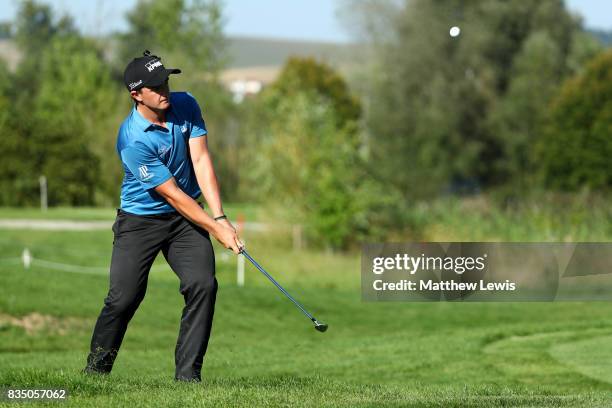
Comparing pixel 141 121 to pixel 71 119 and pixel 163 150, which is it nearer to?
pixel 163 150

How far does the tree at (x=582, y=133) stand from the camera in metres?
55.9

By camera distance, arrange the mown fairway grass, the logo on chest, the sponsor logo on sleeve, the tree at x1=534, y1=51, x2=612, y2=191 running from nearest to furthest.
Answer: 1. the mown fairway grass
2. the sponsor logo on sleeve
3. the logo on chest
4. the tree at x1=534, y1=51, x2=612, y2=191

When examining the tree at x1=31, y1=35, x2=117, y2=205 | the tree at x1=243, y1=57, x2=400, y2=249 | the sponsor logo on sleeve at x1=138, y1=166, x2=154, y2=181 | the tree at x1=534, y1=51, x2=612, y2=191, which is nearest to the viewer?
the sponsor logo on sleeve at x1=138, y1=166, x2=154, y2=181

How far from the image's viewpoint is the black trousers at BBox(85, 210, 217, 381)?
7.68m

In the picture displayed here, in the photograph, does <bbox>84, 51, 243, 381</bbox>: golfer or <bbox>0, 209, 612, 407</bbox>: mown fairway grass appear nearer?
<bbox>0, 209, 612, 407</bbox>: mown fairway grass

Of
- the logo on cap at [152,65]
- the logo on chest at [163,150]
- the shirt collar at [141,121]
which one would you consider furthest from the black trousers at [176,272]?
the logo on cap at [152,65]

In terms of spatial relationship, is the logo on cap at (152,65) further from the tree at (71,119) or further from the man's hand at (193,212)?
the tree at (71,119)

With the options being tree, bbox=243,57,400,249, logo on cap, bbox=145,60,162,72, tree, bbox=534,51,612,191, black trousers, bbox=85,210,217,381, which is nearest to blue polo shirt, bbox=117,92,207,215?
black trousers, bbox=85,210,217,381

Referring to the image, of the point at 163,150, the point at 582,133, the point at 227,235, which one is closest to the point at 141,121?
the point at 163,150

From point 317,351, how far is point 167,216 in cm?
691

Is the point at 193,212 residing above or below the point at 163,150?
below

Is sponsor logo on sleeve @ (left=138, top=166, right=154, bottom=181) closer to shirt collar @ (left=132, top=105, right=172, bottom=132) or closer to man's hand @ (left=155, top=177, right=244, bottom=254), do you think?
man's hand @ (left=155, top=177, right=244, bottom=254)

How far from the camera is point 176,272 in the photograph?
25.4ft

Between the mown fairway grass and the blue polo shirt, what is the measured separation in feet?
4.00
